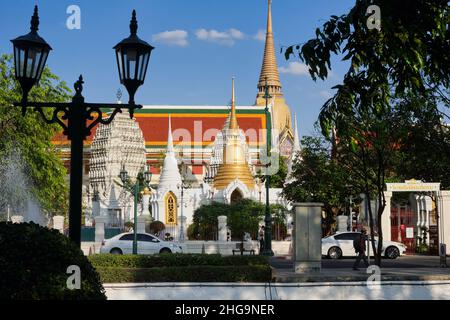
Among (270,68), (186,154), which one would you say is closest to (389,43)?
(186,154)

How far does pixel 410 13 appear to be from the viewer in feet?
19.4

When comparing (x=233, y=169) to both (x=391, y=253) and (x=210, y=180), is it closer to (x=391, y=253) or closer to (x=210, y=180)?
(x=210, y=180)

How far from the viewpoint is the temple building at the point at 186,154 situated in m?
47.8

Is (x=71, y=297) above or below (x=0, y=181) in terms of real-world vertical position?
below

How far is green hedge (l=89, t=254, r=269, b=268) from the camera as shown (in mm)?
14234

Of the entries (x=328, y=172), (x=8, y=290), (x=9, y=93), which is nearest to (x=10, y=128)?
(x=9, y=93)

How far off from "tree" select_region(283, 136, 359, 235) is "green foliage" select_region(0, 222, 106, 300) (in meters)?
28.2

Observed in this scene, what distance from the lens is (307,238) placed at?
14.4 m

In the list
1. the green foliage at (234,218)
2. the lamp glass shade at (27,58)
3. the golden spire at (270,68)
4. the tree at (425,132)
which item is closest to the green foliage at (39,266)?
the lamp glass shade at (27,58)

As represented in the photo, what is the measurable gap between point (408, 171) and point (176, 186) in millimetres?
19504

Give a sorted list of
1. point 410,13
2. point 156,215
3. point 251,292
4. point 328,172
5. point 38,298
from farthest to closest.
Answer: point 156,215 < point 328,172 < point 251,292 < point 410,13 < point 38,298

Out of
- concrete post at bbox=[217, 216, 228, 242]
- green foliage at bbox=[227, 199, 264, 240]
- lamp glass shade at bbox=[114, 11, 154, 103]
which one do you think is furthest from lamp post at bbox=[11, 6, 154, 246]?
green foliage at bbox=[227, 199, 264, 240]

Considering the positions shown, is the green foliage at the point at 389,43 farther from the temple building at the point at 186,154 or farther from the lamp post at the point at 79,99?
the temple building at the point at 186,154
